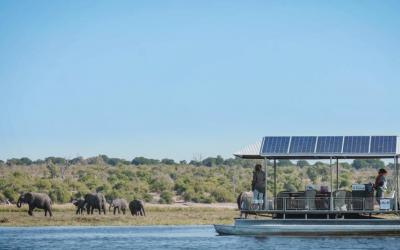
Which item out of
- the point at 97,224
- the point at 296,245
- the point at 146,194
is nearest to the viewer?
the point at 296,245

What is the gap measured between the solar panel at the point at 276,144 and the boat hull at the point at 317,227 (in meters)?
2.66

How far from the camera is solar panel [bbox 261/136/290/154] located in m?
44.0

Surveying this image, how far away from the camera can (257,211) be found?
4422 cm

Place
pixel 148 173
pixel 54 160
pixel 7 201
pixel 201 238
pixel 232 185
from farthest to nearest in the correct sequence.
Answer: pixel 54 160 < pixel 148 173 < pixel 232 185 < pixel 7 201 < pixel 201 238

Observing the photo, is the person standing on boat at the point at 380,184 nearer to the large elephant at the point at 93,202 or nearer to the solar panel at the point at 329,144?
the solar panel at the point at 329,144

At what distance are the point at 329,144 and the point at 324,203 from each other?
2.18 m

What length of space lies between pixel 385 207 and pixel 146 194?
51.4 meters

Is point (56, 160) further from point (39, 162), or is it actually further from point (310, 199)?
point (310, 199)

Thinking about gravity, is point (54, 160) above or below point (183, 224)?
above

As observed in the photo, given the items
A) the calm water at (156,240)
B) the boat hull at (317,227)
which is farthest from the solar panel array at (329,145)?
the calm water at (156,240)

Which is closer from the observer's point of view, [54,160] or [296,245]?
[296,245]

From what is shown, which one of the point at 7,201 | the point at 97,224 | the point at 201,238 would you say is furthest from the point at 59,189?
the point at 201,238

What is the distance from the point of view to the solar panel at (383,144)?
42562 mm

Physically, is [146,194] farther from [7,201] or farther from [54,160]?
[54,160]
